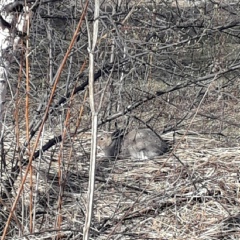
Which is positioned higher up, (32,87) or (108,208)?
(32,87)

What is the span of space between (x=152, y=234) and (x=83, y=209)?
0.52m

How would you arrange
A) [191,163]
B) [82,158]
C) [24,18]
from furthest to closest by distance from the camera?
[191,163] < [82,158] < [24,18]

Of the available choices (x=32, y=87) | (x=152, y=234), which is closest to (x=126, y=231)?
(x=152, y=234)

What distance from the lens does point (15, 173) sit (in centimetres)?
397

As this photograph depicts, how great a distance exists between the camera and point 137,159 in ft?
18.5

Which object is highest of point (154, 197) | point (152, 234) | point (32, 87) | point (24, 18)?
point (24, 18)

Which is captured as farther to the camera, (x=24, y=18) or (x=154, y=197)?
(x=154, y=197)

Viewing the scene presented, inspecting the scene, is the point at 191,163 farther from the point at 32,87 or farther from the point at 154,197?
the point at 32,87

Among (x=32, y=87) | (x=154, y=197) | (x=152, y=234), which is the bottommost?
(x=152, y=234)

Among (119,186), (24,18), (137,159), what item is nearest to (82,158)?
(119,186)

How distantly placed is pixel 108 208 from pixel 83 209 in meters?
0.46

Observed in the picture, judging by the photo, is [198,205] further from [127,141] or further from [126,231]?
[127,141]

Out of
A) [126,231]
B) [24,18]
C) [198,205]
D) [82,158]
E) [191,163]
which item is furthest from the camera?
[191,163]

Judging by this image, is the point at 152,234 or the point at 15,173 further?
the point at 152,234
